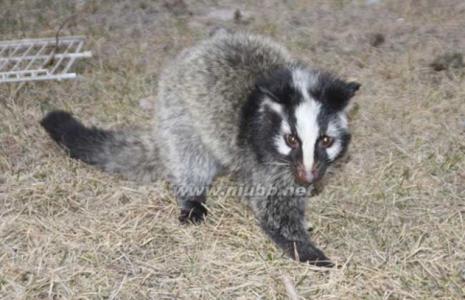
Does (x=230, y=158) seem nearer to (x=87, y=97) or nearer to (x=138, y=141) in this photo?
(x=138, y=141)

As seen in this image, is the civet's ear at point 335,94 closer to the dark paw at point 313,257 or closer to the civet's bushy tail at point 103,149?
the dark paw at point 313,257

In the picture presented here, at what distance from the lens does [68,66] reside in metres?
6.07

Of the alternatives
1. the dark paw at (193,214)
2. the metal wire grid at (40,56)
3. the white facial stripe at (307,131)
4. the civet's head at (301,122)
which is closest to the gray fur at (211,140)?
the dark paw at (193,214)

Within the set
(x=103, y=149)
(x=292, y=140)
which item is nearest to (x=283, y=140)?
(x=292, y=140)

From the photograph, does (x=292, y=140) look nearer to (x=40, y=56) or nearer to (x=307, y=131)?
(x=307, y=131)

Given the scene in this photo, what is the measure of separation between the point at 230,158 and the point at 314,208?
2.48 feet

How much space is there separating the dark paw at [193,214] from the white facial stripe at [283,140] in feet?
3.08

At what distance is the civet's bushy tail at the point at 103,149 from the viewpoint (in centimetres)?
474

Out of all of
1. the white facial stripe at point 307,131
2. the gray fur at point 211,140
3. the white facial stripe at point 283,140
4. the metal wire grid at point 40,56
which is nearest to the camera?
the white facial stripe at point 307,131

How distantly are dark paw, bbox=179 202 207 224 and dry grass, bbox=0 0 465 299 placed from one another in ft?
0.28

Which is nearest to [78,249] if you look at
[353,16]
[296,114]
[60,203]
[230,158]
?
[60,203]

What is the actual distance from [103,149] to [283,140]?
1679 mm

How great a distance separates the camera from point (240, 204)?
4543 mm

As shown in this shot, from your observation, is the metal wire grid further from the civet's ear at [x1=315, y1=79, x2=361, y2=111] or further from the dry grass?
the civet's ear at [x1=315, y1=79, x2=361, y2=111]
